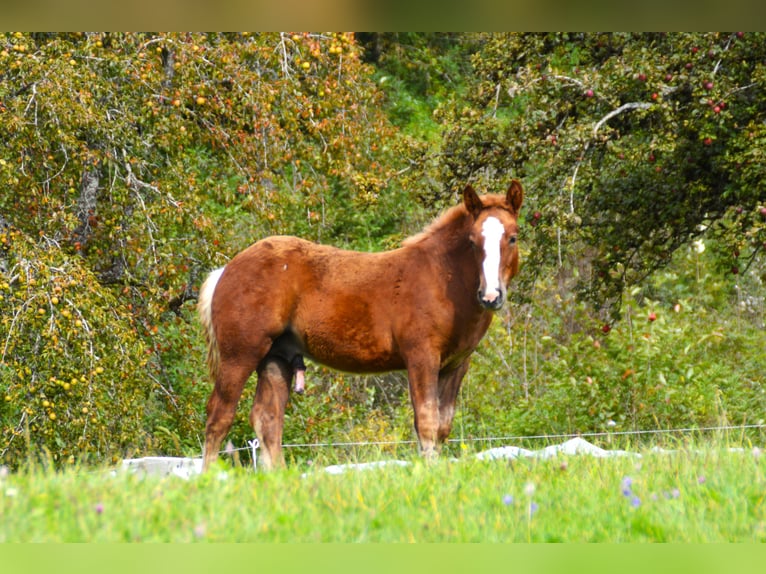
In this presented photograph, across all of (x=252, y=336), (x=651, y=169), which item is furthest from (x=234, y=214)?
(x=252, y=336)

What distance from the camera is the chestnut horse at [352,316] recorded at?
636 cm

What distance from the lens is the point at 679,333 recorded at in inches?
412

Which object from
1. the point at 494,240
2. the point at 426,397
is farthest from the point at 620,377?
the point at 494,240

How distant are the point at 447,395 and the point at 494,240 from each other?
47.2 inches

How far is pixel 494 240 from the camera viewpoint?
602 centimetres

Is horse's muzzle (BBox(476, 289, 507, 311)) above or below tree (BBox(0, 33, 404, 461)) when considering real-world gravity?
below

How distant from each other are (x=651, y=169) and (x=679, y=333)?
7.13ft

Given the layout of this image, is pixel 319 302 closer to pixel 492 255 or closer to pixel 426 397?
pixel 426 397

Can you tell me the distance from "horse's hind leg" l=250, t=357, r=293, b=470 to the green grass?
6.94 feet

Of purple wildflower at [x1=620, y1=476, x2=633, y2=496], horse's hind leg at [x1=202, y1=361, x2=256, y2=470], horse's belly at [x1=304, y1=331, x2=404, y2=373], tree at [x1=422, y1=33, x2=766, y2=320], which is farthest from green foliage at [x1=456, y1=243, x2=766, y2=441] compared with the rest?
purple wildflower at [x1=620, y1=476, x2=633, y2=496]

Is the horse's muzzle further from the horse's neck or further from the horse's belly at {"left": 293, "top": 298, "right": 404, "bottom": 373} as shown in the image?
the horse's belly at {"left": 293, "top": 298, "right": 404, "bottom": 373}

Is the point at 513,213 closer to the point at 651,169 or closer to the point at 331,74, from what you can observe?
the point at 651,169

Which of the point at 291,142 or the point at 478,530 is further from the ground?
the point at 291,142

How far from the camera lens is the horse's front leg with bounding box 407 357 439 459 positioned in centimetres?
623
